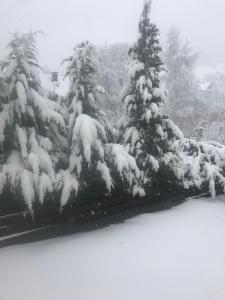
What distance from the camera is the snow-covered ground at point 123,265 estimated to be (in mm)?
4801

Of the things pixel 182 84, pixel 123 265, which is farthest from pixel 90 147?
pixel 182 84

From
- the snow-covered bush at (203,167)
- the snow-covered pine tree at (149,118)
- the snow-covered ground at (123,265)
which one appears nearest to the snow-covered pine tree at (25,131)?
the snow-covered ground at (123,265)

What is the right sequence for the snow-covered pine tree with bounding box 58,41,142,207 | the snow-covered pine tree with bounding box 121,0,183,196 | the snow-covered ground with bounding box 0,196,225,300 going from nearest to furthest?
the snow-covered ground with bounding box 0,196,225,300 → the snow-covered pine tree with bounding box 58,41,142,207 → the snow-covered pine tree with bounding box 121,0,183,196

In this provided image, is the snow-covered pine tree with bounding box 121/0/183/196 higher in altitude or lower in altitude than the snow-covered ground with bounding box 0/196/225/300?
higher

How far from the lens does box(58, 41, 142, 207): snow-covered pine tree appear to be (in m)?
5.95

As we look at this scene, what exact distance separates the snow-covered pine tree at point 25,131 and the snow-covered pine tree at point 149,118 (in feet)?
6.43

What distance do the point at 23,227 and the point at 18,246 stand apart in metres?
0.33

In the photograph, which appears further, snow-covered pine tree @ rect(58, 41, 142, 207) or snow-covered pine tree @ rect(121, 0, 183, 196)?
snow-covered pine tree @ rect(121, 0, 183, 196)

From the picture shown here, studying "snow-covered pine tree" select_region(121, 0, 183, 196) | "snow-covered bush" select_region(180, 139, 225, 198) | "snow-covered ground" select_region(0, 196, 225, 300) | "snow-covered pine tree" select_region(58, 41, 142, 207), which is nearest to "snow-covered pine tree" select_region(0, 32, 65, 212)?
"snow-covered pine tree" select_region(58, 41, 142, 207)

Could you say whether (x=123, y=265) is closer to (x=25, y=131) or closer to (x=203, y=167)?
(x=25, y=131)

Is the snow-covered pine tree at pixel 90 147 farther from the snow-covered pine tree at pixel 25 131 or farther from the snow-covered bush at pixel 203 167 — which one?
the snow-covered bush at pixel 203 167

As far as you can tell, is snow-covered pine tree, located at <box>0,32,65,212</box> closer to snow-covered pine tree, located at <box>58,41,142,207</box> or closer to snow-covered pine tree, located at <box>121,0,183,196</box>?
snow-covered pine tree, located at <box>58,41,142,207</box>

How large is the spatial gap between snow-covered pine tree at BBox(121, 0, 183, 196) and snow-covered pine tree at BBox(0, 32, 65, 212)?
1959 millimetres

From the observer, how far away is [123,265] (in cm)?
543
